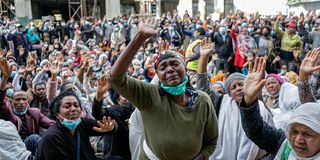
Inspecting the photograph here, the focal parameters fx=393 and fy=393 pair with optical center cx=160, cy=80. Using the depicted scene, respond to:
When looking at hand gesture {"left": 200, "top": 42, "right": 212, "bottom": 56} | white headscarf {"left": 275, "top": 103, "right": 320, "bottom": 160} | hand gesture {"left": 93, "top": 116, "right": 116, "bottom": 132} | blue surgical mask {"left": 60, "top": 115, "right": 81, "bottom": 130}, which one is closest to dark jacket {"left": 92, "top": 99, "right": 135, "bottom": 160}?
hand gesture {"left": 93, "top": 116, "right": 116, "bottom": 132}

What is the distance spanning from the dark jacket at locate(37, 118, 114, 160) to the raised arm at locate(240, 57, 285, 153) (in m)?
1.43

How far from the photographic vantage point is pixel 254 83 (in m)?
2.42

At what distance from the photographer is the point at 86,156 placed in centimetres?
327

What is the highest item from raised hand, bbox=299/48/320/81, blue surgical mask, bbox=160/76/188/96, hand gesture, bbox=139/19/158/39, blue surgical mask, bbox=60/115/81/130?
hand gesture, bbox=139/19/158/39

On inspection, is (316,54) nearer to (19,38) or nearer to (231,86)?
(231,86)

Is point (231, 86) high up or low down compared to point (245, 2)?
down

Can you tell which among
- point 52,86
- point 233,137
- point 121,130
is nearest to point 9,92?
point 52,86

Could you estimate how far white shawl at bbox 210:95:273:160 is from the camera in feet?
10.3

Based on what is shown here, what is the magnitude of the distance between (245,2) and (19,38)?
14414 mm

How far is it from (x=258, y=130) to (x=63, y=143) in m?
1.56

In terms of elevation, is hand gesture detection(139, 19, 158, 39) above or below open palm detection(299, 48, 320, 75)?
above

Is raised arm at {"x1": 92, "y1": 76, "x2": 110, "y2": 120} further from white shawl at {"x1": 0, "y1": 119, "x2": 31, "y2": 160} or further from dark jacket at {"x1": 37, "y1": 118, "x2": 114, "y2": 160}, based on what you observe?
white shawl at {"x1": 0, "y1": 119, "x2": 31, "y2": 160}

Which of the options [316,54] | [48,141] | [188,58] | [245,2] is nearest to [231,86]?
[316,54]

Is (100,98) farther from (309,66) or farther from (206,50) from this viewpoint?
(309,66)
